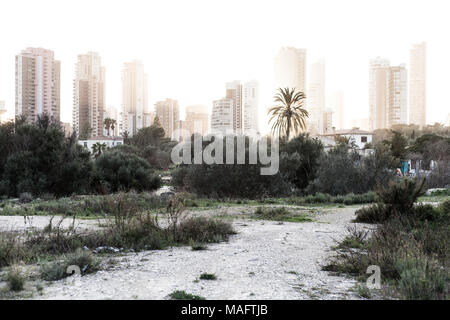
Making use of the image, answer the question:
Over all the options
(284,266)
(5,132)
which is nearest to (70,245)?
(284,266)

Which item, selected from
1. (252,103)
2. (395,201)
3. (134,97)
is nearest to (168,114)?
(134,97)

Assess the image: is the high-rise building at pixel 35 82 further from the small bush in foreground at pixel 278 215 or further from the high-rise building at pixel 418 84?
the high-rise building at pixel 418 84

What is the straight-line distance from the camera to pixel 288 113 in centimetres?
4638

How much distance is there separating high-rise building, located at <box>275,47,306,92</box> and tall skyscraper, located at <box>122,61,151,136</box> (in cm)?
3508

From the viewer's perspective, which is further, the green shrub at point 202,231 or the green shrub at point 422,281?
the green shrub at point 202,231

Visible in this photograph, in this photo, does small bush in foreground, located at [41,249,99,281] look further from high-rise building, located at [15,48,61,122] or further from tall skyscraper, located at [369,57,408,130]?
tall skyscraper, located at [369,57,408,130]

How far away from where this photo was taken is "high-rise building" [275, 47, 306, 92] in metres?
79.1

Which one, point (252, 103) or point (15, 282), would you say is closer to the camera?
point (15, 282)

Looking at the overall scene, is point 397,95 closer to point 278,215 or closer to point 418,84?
point 418,84

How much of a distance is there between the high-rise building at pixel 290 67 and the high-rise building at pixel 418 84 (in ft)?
111

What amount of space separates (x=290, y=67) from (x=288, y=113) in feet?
117

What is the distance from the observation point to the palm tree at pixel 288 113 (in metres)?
46.3

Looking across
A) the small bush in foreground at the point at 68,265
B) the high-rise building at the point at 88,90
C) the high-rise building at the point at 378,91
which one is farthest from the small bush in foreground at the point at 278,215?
the high-rise building at the point at 378,91
